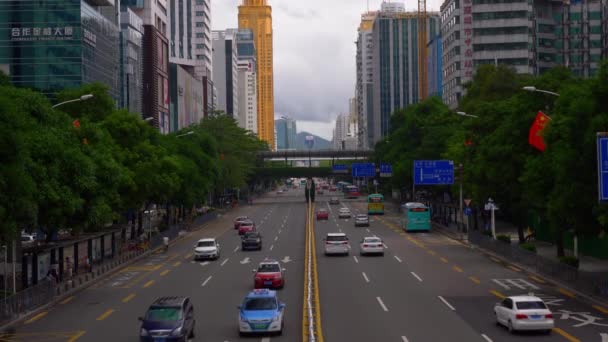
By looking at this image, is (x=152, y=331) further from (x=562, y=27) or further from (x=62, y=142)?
(x=562, y=27)

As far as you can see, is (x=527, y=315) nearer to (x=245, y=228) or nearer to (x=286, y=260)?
(x=286, y=260)

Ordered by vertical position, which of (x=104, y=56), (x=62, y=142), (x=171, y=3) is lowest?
(x=62, y=142)

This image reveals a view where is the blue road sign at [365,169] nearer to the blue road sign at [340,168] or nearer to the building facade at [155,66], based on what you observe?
the blue road sign at [340,168]

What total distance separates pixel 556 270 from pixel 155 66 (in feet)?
346

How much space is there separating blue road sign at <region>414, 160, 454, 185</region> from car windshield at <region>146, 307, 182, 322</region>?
56667 mm

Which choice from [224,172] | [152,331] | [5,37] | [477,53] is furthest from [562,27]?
[152,331]

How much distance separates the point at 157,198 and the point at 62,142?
3498cm

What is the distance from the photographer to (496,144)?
52875 millimetres

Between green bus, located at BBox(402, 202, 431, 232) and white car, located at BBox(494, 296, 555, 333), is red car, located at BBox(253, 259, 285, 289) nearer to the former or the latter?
white car, located at BBox(494, 296, 555, 333)

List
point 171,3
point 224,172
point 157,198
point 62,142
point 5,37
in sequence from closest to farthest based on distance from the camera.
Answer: point 62,142, point 157,198, point 5,37, point 224,172, point 171,3

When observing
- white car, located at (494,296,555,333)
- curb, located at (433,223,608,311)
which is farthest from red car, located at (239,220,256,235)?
white car, located at (494,296,555,333)

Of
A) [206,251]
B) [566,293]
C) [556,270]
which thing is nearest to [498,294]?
[566,293]

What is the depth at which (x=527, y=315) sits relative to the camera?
26.4m

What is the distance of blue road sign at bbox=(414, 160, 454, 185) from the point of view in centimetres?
7969
